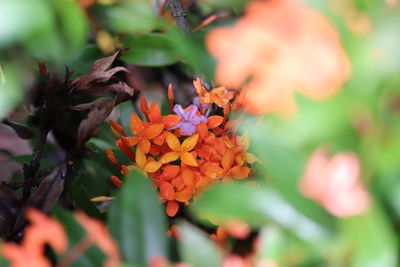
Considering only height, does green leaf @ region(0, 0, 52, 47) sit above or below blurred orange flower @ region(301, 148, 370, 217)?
above

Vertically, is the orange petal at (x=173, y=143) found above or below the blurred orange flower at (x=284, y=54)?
below

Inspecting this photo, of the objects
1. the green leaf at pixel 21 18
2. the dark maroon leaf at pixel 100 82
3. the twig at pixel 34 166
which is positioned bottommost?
the twig at pixel 34 166

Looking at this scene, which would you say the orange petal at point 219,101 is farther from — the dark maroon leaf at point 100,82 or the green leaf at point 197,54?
the green leaf at point 197,54

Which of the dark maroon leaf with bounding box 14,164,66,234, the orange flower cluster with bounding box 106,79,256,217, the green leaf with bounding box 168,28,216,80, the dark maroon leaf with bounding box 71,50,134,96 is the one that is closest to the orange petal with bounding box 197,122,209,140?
the orange flower cluster with bounding box 106,79,256,217

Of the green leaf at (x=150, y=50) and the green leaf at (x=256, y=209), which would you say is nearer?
the green leaf at (x=256, y=209)

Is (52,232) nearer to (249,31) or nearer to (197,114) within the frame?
(249,31)

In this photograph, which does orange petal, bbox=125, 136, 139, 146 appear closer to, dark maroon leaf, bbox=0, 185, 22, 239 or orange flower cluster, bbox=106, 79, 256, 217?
orange flower cluster, bbox=106, 79, 256, 217

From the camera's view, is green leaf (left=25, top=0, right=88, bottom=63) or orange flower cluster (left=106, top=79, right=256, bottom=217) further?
orange flower cluster (left=106, top=79, right=256, bottom=217)

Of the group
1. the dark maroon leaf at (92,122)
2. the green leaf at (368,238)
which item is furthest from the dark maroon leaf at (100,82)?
the green leaf at (368,238)

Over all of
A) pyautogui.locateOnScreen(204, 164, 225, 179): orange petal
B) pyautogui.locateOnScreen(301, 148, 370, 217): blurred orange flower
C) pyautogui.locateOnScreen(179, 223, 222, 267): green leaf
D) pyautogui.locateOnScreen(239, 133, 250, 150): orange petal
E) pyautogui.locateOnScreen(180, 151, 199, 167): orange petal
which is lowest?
pyautogui.locateOnScreen(204, 164, 225, 179): orange petal
